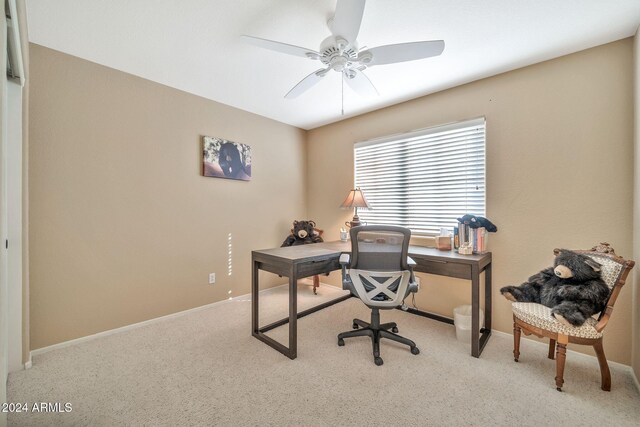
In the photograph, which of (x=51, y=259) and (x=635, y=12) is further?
(x=51, y=259)

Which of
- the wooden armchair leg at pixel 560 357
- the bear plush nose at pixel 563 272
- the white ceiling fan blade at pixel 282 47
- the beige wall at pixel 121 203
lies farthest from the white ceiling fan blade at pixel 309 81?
the wooden armchair leg at pixel 560 357

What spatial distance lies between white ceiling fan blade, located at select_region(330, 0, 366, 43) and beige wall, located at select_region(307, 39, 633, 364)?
5.66 feet

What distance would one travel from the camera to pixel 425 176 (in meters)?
3.05

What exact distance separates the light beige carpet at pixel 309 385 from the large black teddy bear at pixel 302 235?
1385 mm

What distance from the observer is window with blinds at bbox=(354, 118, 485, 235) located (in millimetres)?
2717

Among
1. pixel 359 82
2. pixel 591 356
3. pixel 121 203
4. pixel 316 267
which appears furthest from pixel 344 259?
pixel 121 203

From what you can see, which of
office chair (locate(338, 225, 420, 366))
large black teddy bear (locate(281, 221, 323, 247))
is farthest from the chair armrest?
large black teddy bear (locate(281, 221, 323, 247))

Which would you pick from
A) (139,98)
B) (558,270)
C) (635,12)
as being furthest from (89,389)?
(635,12)

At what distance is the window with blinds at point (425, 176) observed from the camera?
8.91ft

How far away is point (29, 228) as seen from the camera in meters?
2.11

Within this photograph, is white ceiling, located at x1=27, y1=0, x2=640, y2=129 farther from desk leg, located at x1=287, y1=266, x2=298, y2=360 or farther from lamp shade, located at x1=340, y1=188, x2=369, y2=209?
desk leg, located at x1=287, y1=266, x2=298, y2=360

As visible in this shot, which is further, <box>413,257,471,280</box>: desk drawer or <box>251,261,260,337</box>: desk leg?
<box>251,261,260,337</box>: desk leg

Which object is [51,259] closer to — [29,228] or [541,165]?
[29,228]

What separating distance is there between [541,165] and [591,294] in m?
1.11
